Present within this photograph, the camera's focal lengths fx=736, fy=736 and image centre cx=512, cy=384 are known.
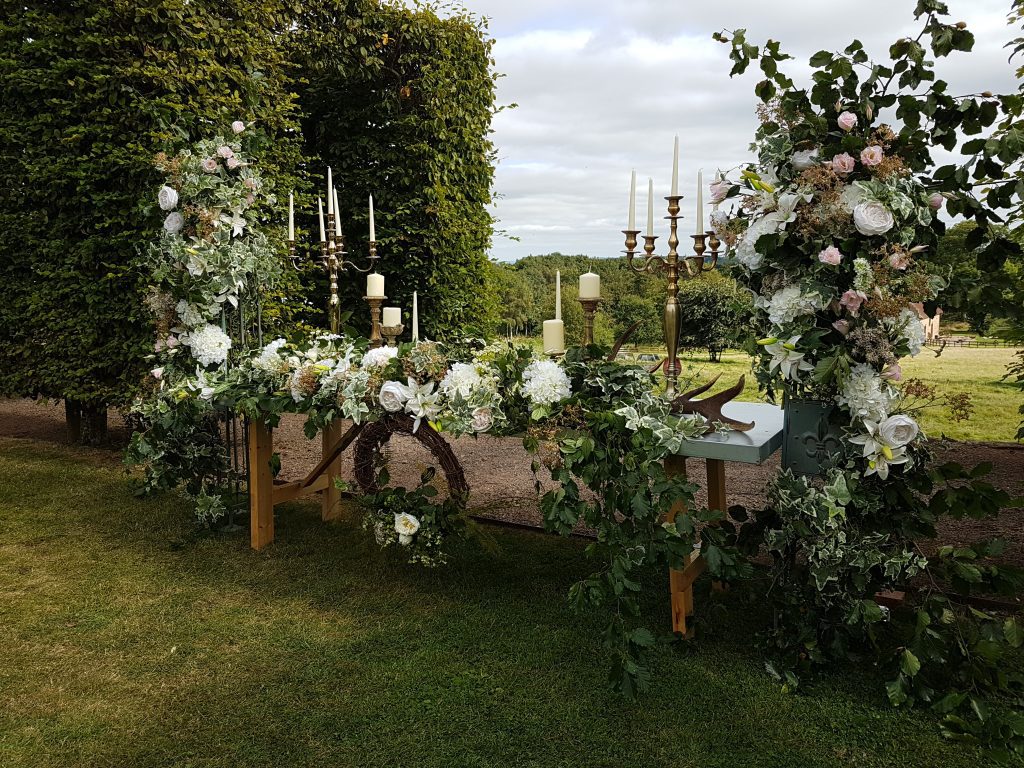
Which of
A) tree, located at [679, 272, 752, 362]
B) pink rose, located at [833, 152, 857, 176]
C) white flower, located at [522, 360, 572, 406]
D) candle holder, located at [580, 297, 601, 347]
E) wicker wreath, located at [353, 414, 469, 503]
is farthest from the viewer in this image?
tree, located at [679, 272, 752, 362]

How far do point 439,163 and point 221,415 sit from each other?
3683 mm

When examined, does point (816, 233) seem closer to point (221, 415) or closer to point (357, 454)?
point (357, 454)

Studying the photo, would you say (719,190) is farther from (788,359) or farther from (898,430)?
(898,430)

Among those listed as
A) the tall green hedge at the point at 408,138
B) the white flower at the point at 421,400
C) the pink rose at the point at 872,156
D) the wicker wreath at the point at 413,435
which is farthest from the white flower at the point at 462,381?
the tall green hedge at the point at 408,138

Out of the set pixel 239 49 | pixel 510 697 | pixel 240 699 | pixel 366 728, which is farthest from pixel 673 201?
pixel 239 49

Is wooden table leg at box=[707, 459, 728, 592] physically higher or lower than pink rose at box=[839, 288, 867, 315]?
lower

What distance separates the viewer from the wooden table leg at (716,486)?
10.4ft

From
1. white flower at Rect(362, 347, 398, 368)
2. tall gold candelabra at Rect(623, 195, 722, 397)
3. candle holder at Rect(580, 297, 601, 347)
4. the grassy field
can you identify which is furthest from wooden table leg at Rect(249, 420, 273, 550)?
the grassy field

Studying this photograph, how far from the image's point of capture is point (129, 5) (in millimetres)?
4820

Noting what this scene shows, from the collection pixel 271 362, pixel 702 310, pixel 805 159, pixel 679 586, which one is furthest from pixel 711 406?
pixel 702 310

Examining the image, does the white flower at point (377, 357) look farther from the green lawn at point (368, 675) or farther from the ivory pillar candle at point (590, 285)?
the green lawn at point (368, 675)

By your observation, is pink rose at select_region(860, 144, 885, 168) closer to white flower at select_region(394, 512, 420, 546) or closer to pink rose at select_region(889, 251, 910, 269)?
pink rose at select_region(889, 251, 910, 269)

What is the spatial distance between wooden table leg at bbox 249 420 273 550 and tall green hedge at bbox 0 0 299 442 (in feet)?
5.93

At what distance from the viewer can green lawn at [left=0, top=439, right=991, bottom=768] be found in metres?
2.20
